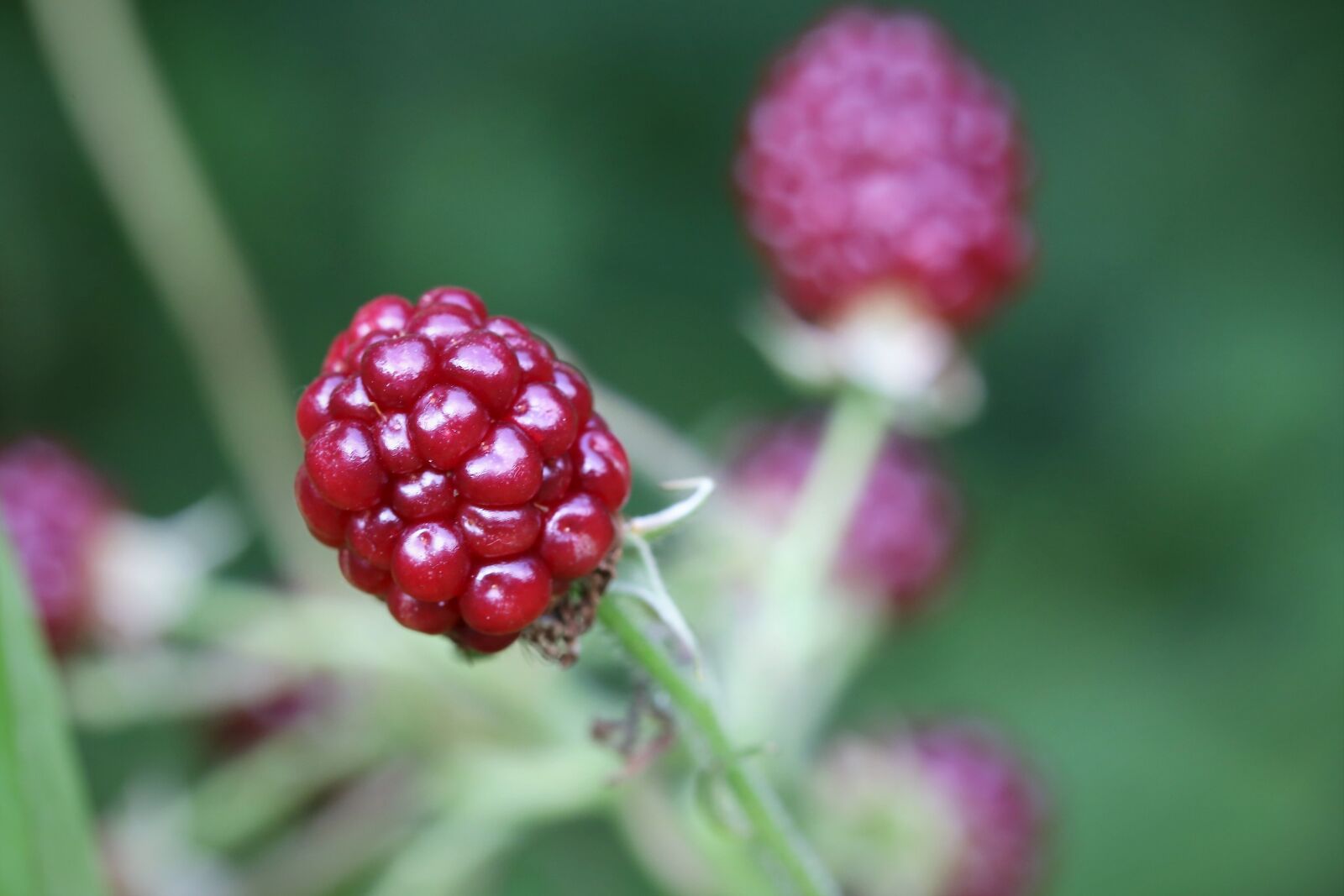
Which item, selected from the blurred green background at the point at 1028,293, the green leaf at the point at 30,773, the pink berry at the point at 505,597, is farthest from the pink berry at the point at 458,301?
the blurred green background at the point at 1028,293

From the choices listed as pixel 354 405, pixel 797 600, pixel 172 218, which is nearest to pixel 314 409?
pixel 354 405

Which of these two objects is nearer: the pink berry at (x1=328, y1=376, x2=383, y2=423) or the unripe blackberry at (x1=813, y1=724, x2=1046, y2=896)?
the pink berry at (x1=328, y1=376, x2=383, y2=423)

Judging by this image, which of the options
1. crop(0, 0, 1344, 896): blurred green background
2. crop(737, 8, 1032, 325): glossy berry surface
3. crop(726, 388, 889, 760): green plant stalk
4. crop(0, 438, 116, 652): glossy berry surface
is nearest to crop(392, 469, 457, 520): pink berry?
crop(726, 388, 889, 760): green plant stalk

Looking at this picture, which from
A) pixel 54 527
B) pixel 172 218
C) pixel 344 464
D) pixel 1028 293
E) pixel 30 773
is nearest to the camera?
pixel 344 464

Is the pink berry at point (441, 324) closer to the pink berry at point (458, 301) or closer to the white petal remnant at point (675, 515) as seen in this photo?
the pink berry at point (458, 301)

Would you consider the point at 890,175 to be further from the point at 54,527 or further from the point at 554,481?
the point at 54,527

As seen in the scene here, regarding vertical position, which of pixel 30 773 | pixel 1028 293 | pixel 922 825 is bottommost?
pixel 922 825

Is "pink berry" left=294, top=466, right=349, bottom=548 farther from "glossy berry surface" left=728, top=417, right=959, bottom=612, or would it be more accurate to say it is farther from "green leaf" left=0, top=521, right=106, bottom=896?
"glossy berry surface" left=728, top=417, right=959, bottom=612
